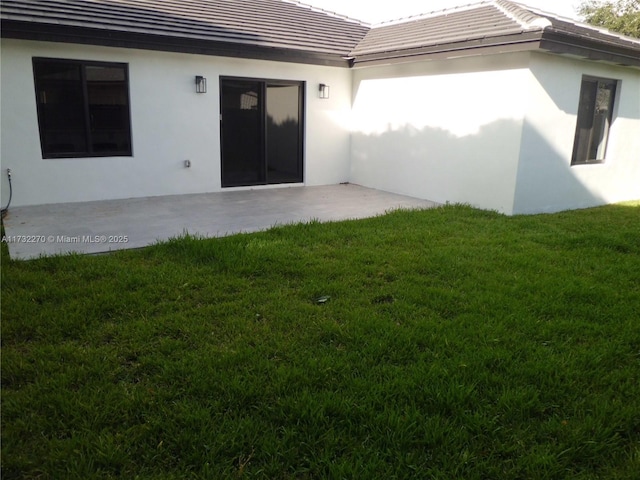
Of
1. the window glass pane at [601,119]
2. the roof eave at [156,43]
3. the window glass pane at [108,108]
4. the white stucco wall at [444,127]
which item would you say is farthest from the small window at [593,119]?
the window glass pane at [108,108]

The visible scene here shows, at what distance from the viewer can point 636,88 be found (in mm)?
9789

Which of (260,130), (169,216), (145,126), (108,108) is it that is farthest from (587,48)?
(108,108)

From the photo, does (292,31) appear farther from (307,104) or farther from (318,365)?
(318,365)

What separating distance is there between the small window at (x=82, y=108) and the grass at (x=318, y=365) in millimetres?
3865

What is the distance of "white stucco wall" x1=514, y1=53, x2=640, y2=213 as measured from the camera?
7887 millimetres

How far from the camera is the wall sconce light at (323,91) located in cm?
1057

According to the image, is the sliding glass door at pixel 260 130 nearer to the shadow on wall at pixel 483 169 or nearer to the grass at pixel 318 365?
the shadow on wall at pixel 483 169

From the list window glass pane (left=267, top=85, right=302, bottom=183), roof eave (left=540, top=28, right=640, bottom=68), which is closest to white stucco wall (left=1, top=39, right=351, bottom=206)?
window glass pane (left=267, top=85, right=302, bottom=183)

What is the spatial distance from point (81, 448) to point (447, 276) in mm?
3571

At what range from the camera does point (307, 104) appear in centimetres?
1051

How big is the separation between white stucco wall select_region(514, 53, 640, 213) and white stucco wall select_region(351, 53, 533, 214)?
0.95 feet

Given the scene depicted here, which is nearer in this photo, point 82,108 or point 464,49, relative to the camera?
point 464,49

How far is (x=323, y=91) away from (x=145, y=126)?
394 cm

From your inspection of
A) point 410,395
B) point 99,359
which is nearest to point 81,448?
point 99,359
